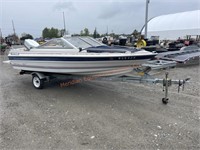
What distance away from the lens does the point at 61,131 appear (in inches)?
123

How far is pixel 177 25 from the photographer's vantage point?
3962 centimetres

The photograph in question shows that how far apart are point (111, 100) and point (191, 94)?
224 cm

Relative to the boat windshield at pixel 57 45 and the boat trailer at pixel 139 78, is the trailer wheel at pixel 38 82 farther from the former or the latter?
the boat windshield at pixel 57 45

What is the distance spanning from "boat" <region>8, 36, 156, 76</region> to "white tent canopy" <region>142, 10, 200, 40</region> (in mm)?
36337

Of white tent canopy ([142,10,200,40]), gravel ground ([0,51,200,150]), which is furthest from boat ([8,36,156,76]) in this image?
white tent canopy ([142,10,200,40])

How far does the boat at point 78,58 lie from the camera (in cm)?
404

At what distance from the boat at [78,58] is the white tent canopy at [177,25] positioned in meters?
36.3

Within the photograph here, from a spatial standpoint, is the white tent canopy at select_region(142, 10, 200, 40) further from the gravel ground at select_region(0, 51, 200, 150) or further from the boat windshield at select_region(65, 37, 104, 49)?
the gravel ground at select_region(0, 51, 200, 150)

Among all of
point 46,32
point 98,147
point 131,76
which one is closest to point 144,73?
point 131,76

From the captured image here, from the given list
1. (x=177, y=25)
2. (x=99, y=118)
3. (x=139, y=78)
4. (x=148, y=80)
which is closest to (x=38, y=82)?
(x=99, y=118)

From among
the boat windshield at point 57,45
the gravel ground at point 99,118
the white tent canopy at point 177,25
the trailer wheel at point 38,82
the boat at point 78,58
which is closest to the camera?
the gravel ground at point 99,118

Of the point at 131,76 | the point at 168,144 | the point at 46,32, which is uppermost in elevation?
the point at 46,32

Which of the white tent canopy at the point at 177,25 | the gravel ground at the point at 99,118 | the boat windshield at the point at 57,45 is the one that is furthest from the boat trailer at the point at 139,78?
the white tent canopy at the point at 177,25

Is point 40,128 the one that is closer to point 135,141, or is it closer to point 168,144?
point 135,141
